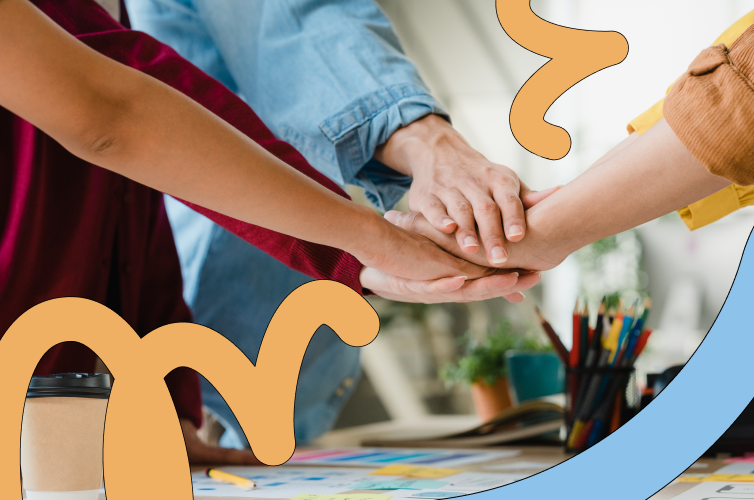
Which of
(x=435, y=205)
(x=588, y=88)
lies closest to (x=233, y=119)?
Answer: (x=435, y=205)

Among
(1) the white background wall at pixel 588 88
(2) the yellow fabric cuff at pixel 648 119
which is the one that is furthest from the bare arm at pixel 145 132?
(1) the white background wall at pixel 588 88

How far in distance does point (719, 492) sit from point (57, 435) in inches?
20.5

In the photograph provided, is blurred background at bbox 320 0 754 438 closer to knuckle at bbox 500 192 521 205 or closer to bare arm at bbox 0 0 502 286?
knuckle at bbox 500 192 521 205

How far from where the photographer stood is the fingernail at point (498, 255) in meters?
0.69

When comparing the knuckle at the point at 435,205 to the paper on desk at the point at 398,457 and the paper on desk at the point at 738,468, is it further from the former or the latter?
the paper on desk at the point at 738,468

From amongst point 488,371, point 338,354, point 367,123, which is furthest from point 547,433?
point 488,371

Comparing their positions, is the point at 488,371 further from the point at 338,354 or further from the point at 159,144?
the point at 159,144

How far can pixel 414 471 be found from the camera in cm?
65

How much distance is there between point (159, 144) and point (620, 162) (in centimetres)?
45

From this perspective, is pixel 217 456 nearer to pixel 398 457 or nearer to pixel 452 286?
pixel 398 457

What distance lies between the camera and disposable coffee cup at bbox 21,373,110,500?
49 centimetres

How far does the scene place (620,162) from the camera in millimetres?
646

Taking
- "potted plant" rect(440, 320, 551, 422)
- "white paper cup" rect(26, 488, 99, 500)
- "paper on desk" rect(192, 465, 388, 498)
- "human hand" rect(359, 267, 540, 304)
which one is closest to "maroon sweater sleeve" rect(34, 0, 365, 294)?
"human hand" rect(359, 267, 540, 304)

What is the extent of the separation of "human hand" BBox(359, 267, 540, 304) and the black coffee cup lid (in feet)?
1.22
